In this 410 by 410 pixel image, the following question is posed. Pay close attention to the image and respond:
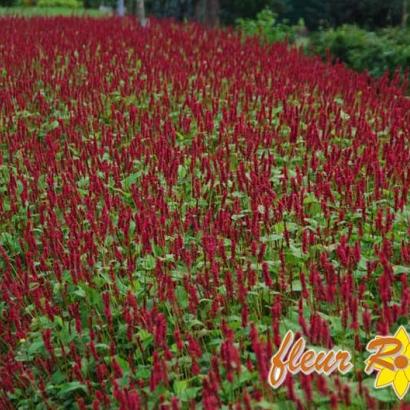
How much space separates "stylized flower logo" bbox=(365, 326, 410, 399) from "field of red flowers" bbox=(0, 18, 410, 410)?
70 mm

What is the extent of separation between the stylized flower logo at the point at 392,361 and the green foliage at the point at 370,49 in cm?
720

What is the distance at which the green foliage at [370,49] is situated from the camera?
10.9 metres

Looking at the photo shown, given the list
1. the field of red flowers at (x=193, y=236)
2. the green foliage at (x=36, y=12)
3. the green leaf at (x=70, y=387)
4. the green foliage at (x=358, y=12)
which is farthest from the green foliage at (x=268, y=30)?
the green leaf at (x=70, y=387)

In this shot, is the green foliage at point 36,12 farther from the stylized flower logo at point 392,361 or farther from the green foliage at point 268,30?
the stylized flower logo at point 392,361

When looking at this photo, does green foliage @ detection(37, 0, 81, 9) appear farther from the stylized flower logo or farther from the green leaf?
the stylized flower logo

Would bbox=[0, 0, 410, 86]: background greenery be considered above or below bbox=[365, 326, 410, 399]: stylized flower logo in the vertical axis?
above

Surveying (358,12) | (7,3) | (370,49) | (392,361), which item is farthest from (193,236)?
(7,3)

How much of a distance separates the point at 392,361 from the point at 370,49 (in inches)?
358

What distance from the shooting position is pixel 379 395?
305 cm

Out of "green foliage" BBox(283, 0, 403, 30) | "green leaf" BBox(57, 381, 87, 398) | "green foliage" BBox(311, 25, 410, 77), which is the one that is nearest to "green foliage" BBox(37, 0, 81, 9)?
"green foliage" BBox(283, 0, 403, 30)

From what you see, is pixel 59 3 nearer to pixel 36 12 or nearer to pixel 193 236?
pixel 36 12

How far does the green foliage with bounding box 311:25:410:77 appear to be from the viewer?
1091 centimetres

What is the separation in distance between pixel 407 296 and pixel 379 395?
43 cm

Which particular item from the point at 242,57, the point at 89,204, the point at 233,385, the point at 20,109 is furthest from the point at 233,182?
the point at 242,57
